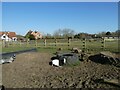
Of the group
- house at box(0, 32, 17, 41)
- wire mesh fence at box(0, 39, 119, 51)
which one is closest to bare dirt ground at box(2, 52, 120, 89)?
wire mesh fence at box(0, 39, 119, 51)

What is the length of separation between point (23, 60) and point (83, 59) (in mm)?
4585

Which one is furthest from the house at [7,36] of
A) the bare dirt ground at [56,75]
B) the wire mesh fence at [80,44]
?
the bare dirt ground at [56,75]

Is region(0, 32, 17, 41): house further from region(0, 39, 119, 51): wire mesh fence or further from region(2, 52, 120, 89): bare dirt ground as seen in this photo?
region(2, 52, 120, 89): bare dirt ground

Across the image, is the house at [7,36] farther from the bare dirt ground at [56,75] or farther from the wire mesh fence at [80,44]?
the bare dirt ground at [56,75]

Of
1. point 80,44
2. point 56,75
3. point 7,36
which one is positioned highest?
point 7,36

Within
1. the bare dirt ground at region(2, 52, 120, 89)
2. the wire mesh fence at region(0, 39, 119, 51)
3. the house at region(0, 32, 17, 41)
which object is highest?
the house at region(0, 32, 17, 41)

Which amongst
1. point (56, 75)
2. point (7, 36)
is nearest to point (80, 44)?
point (56, 75)

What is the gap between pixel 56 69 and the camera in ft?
53.0

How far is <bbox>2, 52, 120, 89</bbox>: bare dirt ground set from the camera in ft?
39.8

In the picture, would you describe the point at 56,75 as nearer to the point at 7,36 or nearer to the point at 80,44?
the point at 80,44

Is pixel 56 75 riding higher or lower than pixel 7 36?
lower

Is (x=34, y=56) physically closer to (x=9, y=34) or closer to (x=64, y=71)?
(x=64, y=71)

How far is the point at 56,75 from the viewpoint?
1430 cm

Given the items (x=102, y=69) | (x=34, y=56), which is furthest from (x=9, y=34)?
(x=102, y=69)
